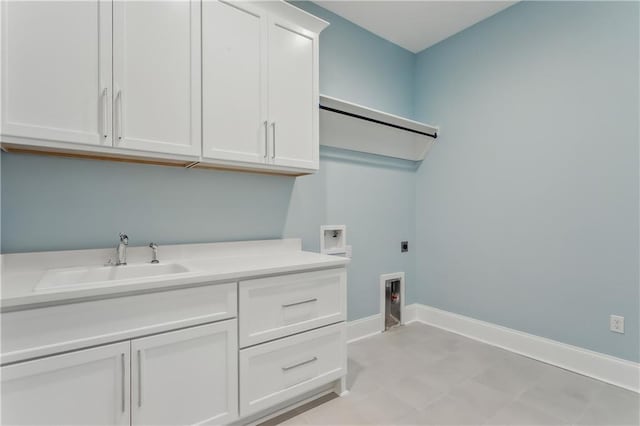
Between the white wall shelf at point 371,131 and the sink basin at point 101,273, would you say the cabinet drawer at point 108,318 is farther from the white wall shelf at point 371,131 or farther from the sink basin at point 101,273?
the white wall shelf at point 371,131

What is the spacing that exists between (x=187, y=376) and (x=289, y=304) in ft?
1.82

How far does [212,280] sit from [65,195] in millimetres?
892

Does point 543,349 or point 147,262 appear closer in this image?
point 147,262

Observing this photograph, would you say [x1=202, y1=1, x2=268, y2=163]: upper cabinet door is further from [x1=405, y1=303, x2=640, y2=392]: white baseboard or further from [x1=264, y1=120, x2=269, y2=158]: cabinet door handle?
[x1=405, y1=303, x2=640, y2=392]: white baseboard

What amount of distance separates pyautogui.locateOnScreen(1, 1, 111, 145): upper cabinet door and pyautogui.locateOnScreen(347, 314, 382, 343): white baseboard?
2177 millimetres

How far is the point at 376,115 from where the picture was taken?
2.56 m

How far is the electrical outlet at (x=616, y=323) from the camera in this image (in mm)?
1951

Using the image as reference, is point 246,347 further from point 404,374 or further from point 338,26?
point 338,26

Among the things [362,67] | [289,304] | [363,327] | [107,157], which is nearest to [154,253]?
[107,157]

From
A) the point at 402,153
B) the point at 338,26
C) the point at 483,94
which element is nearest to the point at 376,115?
the point at 402,153

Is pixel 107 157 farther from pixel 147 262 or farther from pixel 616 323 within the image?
pixel 616 323

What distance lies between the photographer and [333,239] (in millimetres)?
2596

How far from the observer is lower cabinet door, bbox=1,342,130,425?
1.04m

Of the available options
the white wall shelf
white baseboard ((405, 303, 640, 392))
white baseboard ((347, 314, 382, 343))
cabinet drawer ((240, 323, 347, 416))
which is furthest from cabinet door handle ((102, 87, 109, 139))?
white baseboard ((405, 303, 640, 392))
